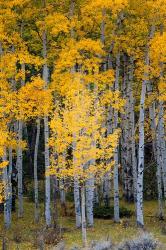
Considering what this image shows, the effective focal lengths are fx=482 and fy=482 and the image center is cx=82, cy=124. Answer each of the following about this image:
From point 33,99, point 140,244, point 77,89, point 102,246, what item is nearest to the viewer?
point 102,246

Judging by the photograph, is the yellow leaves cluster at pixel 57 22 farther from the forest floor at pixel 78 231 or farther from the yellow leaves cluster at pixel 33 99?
the forest floor at pixel 78 231

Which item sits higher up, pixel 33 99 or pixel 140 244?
pixel 33 99

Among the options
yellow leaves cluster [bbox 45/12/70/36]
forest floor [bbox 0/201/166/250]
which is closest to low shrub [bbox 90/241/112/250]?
forest floor [bbox 0/201/166/250]

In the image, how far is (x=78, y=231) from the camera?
63.3ft

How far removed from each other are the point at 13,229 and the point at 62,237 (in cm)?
268

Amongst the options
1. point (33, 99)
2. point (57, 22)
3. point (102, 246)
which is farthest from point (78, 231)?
point (57, 22)

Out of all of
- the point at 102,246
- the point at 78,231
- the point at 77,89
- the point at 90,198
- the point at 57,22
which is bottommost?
the point at 78,231

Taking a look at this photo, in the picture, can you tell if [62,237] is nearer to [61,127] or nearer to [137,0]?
[61,127]

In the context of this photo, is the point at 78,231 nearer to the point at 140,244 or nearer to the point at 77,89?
the point at 140,244

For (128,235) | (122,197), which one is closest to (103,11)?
(128,235)

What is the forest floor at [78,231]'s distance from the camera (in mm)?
17250

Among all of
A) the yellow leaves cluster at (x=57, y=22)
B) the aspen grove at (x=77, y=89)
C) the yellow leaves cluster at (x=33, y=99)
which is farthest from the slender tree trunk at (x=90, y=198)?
the yellow leaves cluster at (x=57, y=22)

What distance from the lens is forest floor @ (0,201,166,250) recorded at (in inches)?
679

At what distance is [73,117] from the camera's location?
16.8 metres
